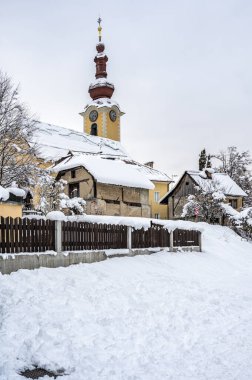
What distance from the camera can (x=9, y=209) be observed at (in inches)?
473

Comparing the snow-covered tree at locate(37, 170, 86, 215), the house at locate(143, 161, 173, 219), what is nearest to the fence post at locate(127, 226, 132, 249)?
the snow-covered tree at locate(37, 170, 86, 215)

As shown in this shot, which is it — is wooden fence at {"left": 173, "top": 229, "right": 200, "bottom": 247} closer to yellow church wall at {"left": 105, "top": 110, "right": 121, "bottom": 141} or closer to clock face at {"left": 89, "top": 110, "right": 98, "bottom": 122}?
yellow church wall at {"left": 105, "top": 110, "right": 121, "bottom": 141}

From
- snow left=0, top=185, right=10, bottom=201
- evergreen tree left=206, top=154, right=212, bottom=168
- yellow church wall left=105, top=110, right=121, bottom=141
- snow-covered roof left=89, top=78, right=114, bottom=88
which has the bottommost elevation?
snow left=0, top=185, right=10, bottom=201

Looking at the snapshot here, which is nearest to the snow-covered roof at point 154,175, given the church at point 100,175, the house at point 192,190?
the church at point 100,175

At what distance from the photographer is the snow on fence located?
30.1ft

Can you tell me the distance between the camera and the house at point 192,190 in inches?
1496

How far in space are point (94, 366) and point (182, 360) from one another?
3.87ft

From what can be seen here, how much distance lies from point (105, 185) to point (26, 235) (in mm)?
21380

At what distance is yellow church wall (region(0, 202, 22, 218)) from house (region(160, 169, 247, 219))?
2710 cm

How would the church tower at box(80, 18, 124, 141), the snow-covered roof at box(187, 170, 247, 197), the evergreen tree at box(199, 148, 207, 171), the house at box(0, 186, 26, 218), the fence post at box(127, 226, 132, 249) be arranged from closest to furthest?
the house at box(0, 186, 26, 218) < the fence post at box(127, 226, 132, 249) < the snow-covered roof at box(187, 170, 247, 197) < the evergreen tree at box(199, 148, 207, 171) < the church tower at box(80, 18, 124, 141)

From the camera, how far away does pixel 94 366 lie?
4766 millimetres

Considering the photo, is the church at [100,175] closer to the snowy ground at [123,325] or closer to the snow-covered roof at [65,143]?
the snow-covered roof at [65,143]

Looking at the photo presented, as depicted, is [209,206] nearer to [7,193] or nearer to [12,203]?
[12,203]

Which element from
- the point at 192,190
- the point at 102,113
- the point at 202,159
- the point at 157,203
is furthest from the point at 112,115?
the point at 192,190
